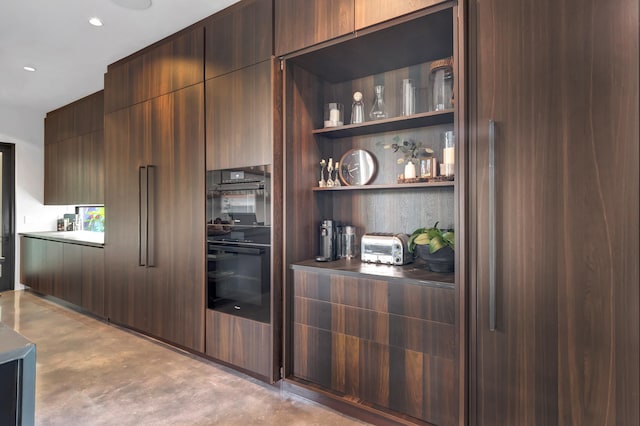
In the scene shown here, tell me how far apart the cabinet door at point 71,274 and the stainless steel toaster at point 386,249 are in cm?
363

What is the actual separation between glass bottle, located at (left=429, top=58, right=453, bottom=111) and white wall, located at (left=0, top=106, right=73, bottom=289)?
607 cm

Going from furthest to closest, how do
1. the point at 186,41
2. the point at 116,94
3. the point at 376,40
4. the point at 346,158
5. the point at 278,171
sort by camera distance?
1. the point at 116,94
2. the point at 186,41
3. the point at 346,158
4. the point at 278,171
5. the point at 376,40

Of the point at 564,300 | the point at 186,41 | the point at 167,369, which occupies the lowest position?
the point at 167,369

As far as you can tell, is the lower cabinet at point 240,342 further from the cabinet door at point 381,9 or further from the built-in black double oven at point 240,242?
the cabinet door at point 381,9

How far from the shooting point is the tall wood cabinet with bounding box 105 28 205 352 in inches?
117

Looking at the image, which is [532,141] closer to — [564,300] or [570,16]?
[570,16]

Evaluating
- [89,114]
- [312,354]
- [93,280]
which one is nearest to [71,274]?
[93,280]

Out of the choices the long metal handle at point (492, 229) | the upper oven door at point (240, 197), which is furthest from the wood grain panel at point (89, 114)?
the long metal handle at point (492, 229)

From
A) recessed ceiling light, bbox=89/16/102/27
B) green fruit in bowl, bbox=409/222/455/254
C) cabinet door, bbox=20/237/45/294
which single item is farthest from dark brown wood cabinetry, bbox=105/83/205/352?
cabinet door, bbox=20/237/45/294

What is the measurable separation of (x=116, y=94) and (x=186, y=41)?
121cm

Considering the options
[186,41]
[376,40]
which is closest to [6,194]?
[186,41]

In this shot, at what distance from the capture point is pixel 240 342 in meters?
2.67

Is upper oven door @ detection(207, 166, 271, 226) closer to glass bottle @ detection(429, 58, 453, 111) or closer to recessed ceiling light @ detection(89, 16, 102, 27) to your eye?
glass bottle @ detection(429, 58, 453, 111)

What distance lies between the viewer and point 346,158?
2748 mm
